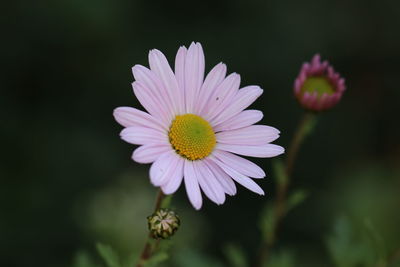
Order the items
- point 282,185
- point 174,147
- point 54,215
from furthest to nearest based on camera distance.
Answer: point 54,215, point 282,185, point 174,147

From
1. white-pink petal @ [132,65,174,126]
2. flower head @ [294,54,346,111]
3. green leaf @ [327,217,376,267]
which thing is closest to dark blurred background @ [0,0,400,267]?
green leaf @ [327,217,376,267]

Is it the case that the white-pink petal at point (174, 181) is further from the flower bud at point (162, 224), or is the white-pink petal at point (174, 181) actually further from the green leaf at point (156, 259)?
the green leaf at point (156, 259)

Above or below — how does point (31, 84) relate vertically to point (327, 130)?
above

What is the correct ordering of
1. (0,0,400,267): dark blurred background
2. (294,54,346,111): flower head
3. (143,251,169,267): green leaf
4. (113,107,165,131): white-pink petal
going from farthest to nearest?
(0,0,400,267): dark blurred background < (294,54,346,111): flower head < (143,251,169,267): green leaf < (113,107,165,131): white-pink petal

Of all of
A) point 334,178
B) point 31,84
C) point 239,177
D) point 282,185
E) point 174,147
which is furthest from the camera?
point 334,178

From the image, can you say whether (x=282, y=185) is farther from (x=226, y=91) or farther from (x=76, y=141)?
(x=76, y=141)

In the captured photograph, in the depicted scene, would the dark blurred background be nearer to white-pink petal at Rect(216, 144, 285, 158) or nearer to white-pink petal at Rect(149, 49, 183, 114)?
white-pink petal at Rect(216, 144, 285, 158)

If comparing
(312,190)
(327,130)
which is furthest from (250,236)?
(327,130)

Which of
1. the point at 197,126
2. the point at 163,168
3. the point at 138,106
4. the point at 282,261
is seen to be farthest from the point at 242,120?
the point at 138,106
